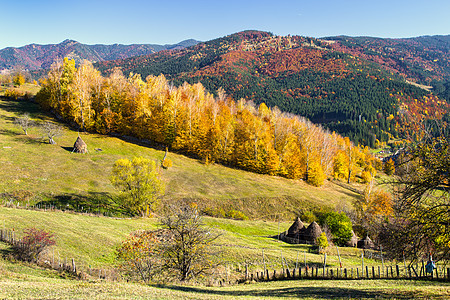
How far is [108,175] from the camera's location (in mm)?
61312

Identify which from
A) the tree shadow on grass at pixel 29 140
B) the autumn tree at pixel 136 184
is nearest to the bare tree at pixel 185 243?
the autumn tree at pixel 136 184

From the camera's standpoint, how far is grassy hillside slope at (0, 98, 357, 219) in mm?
54000

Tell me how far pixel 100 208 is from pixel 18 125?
Result: 46741 mm

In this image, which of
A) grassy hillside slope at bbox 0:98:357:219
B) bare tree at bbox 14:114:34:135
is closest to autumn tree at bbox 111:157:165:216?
grassy hillside slope at bbox 0:98:357:219

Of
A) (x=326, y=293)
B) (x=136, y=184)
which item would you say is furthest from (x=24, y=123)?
(x=326, y=293)

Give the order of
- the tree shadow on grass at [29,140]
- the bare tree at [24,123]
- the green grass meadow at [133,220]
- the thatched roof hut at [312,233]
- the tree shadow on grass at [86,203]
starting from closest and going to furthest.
→ the green grass meadow at [133,220]
the thatched roof hut at [312,233]
the tree shadow on grass at [86,203]
the tree shadow on grass at [29,140]
the bare tree at [24,123]

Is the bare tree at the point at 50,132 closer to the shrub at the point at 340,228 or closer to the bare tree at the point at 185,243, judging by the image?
the bare tree at the point at 185,243

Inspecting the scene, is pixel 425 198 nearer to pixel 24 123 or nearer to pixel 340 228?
pixel 340 228

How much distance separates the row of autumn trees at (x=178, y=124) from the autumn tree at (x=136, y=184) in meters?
32.9

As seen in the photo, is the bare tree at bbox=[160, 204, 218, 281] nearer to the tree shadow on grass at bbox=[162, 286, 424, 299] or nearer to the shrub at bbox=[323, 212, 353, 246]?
the tree shadow on grass at bbox=[162, 286, 424, 299]

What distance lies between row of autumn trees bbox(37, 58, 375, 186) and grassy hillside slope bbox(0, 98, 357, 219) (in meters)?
4.52

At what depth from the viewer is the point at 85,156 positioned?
6706 centimetres

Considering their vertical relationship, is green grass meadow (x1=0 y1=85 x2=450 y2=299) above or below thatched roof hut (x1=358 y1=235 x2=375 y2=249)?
above

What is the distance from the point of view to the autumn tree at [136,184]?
48.5 meters
